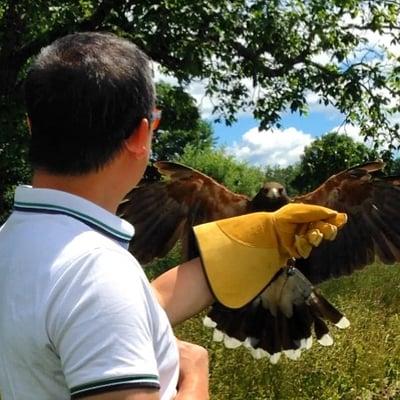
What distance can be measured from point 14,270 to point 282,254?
1.02 m

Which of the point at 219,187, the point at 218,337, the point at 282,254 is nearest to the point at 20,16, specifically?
the point at 219,187

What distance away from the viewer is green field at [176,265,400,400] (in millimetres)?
5898

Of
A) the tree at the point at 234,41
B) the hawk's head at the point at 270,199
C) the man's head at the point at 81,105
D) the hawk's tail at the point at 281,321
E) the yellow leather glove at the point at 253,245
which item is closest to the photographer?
the man's head at the point at 81,105

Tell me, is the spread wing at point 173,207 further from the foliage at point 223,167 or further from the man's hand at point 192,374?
the foliage at point 223,167

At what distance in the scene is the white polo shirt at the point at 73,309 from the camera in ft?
3.99

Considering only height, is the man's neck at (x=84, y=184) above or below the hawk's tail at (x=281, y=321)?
above

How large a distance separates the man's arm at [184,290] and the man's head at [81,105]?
0.74 m

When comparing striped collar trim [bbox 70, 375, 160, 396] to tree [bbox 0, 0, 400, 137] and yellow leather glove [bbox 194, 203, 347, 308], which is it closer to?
yellow leather glove [bbox 194, 203, 347, 308]

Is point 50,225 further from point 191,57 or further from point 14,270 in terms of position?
point 191,57

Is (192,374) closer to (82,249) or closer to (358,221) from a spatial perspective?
(82,249)

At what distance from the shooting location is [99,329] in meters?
1.21

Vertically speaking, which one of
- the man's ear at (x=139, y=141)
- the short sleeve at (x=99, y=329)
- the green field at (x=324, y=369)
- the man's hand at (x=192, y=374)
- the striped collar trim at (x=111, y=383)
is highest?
the man's ear at (x=139, y=141)

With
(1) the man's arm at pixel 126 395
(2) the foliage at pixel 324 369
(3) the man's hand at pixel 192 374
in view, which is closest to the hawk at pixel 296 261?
(2) the foliage at pixel 324 369

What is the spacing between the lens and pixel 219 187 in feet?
20.0
